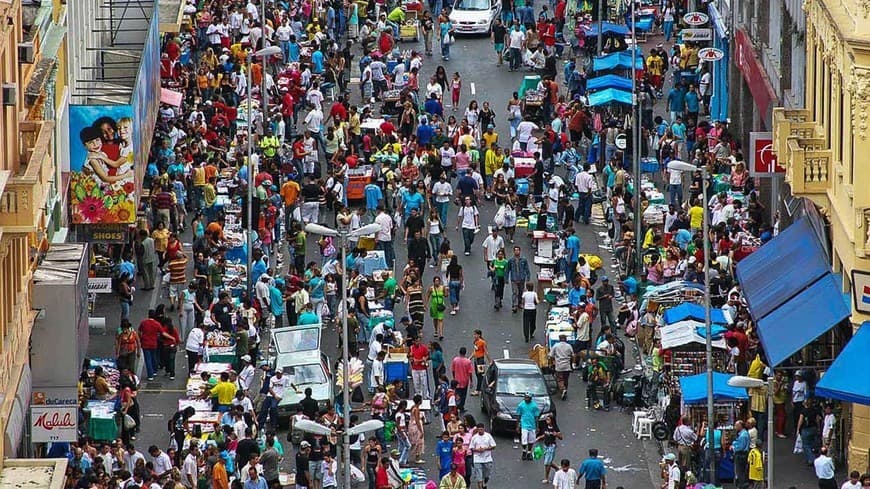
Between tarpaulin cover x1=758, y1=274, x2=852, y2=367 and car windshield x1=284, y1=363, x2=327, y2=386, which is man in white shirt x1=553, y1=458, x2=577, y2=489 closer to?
tarpaulin cover x1=758, y1=274, x2=852, y2=367

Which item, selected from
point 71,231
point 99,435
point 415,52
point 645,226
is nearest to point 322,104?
point 415,52

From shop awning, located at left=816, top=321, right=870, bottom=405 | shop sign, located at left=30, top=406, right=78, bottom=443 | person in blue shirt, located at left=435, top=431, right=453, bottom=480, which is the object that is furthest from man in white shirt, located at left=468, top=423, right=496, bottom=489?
shop sign, located at left=30, top=406, right=78, bottom=443

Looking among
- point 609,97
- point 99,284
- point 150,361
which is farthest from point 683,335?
point 609,97

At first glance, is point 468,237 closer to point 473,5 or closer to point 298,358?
point 298,358

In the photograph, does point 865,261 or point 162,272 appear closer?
point 865,261

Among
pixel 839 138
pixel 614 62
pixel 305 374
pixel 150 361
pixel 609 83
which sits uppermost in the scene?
pixel 614 62

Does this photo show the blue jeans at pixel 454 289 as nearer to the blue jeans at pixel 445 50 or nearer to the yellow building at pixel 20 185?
the yellow building at pixel 20 185

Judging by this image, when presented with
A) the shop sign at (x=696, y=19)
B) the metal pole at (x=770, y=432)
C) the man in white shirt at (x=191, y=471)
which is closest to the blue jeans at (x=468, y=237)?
the shop sign at (x=696, y=19)

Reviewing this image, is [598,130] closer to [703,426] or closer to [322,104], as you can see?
[322,104]
